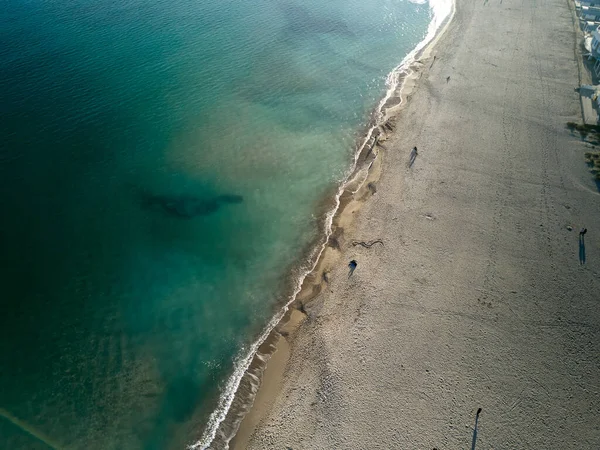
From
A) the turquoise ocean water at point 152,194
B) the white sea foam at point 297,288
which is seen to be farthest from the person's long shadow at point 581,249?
the turquoise ocean water at point 152,194

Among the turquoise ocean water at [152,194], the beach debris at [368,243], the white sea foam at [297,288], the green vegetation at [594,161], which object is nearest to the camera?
the white sea foam at [297,288]

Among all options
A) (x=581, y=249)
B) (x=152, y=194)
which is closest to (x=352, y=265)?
(x=581, y=249)

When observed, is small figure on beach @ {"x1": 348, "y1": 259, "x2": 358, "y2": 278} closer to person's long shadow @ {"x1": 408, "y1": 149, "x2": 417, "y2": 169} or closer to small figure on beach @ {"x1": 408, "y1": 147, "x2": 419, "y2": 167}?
person's long shadow @ {"x1": 408, "y1": 149, "x2": 417, "y2": 169}

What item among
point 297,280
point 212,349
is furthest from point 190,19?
point 212,349

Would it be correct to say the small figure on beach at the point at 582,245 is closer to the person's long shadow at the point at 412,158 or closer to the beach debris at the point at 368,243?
the person's long shadow at the point at 412,158

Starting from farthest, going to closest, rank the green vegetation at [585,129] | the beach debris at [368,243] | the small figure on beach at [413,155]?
the green vegetation at [585,129] → the small figure on beach at [413,155] → the beach debris at [368,243]

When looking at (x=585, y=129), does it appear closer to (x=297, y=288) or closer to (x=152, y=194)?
(x=297, y=288)

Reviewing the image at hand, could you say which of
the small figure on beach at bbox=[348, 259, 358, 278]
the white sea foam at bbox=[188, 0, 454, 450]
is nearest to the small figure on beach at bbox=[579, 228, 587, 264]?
the small figure on beach at bbox=[348, 259, 358, 278]
